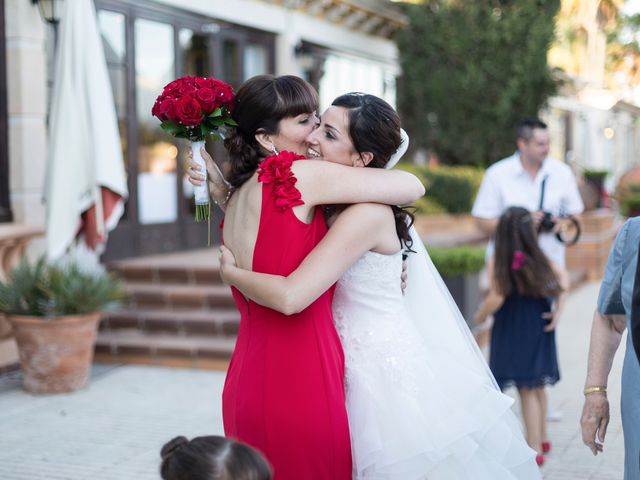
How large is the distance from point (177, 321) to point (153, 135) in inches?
111

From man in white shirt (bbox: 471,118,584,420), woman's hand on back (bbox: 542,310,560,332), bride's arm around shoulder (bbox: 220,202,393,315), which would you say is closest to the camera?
bride's arm around shoulder (bbox: 220,202,393,315)

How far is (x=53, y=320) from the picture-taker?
6379 millimetres

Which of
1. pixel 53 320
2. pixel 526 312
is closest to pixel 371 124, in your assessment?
pixel 526 312

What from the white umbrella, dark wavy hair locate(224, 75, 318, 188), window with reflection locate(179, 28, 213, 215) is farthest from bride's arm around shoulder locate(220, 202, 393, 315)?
window with reflection locate(179, 28, 213, 215)

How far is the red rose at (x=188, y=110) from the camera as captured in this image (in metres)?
2.69

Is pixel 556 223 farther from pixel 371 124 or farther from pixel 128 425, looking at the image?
pixel 371 124

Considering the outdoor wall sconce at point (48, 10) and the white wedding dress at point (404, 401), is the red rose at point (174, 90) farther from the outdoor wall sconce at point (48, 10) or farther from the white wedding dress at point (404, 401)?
the outdoor wall sconce at point (48, 10)

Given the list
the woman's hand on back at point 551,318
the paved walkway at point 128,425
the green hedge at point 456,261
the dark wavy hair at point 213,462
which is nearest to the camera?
the dark wavy hair at point 213,462

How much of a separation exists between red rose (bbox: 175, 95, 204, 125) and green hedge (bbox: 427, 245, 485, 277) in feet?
17.2

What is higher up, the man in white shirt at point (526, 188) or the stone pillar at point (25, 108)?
the stone pillar at point (25, 108)

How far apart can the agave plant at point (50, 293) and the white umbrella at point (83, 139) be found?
423 mm

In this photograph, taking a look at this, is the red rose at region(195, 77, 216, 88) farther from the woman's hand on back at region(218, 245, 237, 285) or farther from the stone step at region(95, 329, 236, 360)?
the stone step at region(95, 329, 236, 360)

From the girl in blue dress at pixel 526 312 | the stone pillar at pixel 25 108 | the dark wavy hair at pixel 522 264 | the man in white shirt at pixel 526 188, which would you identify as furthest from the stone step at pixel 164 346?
the dark wavy hair at pixel 522 264

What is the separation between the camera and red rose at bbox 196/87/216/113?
269 cm
